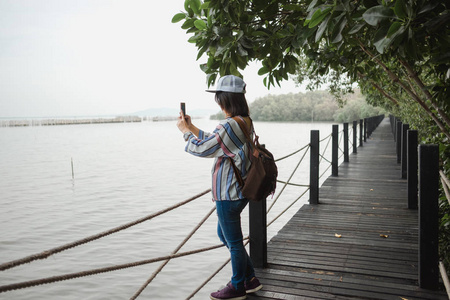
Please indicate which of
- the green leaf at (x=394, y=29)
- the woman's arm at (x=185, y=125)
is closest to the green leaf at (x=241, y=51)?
the woman's arm at (x=185, y=125)

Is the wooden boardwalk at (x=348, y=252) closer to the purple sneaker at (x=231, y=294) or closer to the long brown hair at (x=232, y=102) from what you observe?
the purple sneaker at (x=231, y=294)

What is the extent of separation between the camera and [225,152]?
3.04m

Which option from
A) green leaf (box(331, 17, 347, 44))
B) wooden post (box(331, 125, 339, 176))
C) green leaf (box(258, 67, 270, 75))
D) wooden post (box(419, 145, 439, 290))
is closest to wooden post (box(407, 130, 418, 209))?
wooden post (box(419, 145, 439, 290))

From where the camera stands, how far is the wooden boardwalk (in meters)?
3.56

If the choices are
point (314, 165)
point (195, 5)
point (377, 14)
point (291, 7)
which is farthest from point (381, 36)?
point (314, 165)

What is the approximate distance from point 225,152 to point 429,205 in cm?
176

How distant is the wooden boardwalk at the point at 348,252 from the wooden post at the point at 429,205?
0.32 m

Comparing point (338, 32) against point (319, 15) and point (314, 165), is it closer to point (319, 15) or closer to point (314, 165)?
point (319, 15)

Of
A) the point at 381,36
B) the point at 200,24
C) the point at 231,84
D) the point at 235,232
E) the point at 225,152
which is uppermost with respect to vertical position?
the point at 200,24

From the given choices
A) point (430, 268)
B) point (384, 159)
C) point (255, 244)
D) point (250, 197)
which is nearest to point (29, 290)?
point (255, 244)

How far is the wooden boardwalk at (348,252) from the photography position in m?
3.56

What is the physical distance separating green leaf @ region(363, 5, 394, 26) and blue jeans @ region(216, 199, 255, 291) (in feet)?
5.40

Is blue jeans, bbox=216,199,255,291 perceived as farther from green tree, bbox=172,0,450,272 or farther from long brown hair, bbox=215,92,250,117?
green tree, bbox=172,0,450,272

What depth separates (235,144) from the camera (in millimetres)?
3064
